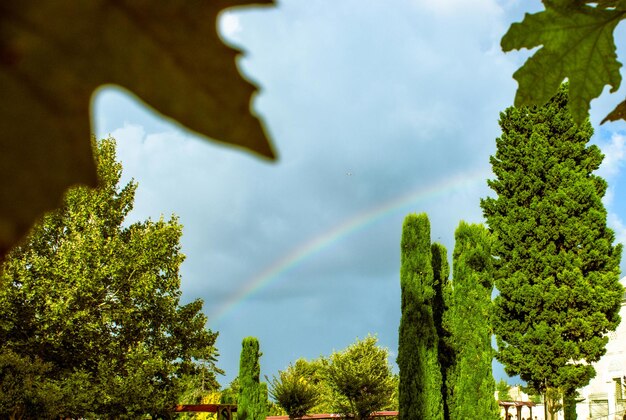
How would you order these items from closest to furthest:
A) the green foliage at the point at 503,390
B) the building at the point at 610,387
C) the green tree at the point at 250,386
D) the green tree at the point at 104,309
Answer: the green tree at the point at 104,309 < the green tree at the point at 250,386 < the building at the point at 610,387 < the green foliage at the point at 503,390

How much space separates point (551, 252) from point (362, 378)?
8282 mm

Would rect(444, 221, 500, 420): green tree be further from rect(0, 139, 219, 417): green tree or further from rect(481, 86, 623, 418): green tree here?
rect(0, 139, 219, 417): green tree

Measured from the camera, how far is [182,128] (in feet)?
0.67

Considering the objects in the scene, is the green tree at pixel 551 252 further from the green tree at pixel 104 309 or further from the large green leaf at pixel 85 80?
the large green leaf at pixel 85 80

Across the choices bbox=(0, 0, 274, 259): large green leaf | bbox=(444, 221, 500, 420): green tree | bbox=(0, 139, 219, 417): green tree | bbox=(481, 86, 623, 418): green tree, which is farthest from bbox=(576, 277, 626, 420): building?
bbox=(0, 0, 274, 259): large green leaf

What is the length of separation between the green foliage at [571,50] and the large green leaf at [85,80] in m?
0.76

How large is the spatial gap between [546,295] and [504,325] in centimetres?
144

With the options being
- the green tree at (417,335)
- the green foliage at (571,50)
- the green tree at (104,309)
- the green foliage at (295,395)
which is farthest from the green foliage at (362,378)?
the green foliage at (571,50)

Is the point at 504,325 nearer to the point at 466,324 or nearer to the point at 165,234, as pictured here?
the point at 466,324

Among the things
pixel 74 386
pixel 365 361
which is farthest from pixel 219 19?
pixel 365 361

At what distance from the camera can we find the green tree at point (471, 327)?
1366 centimetres

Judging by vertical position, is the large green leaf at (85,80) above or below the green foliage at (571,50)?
below

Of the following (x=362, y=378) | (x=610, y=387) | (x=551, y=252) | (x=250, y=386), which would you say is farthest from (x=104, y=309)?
(x=610, y=387)

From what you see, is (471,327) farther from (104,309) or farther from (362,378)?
(104,309)
